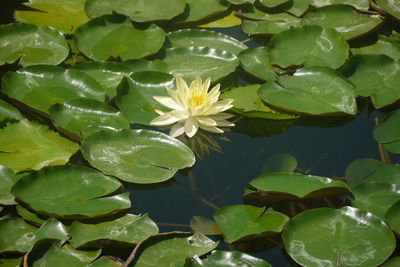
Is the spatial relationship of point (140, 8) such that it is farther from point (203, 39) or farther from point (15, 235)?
point (15, 235)

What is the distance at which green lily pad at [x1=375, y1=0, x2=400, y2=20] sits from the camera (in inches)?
115

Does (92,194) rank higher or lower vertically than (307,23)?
lower

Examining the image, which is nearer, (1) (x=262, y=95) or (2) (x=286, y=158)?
(2) (x=286, y=158)

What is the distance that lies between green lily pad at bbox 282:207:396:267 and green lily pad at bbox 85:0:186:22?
5.67 ft

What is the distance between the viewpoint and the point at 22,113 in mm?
2320

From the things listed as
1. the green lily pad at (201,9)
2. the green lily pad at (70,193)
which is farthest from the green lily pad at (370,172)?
the green lily pad at (201,9)

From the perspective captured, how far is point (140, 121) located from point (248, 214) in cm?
76

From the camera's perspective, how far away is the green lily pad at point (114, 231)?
65.9 inches

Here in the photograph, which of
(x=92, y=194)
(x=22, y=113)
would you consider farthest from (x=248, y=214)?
(x=22, y=113)

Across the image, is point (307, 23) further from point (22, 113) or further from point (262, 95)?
point (22, 113)

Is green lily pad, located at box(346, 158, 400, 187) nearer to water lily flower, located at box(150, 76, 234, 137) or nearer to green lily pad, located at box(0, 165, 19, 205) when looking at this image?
water lily flower, located at box(150, 76, 234, 137)

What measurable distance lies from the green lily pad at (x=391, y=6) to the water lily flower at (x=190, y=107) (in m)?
1.45

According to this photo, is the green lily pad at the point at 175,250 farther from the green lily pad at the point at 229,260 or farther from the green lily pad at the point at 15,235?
the green lily pad at the point at 15,235

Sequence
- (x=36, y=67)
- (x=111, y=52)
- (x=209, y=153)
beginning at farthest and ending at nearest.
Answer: (x=111, y=52) → (x=36, y=67) → (x=209, y=153)
